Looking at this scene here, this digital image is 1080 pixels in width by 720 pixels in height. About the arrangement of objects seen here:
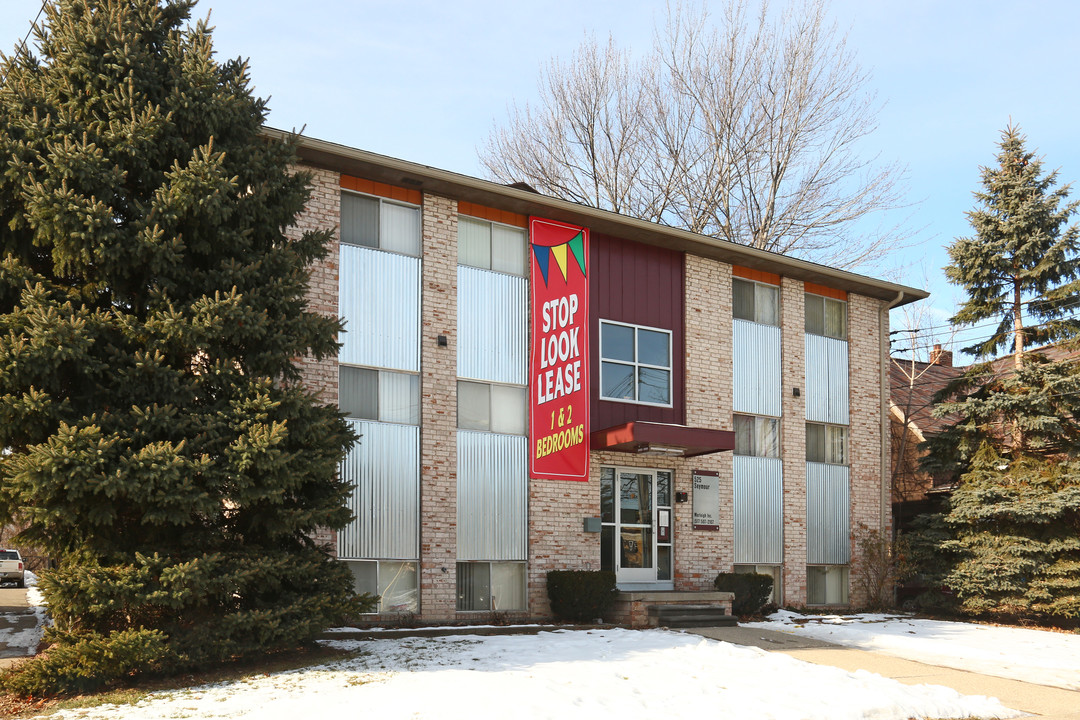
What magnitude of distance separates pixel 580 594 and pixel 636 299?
18.4 ft

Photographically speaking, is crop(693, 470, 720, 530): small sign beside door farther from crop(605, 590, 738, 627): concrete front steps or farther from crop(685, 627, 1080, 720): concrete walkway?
crop(685, 627, 1080, 720): concrete walkway

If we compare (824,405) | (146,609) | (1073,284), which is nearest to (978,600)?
(824,405)

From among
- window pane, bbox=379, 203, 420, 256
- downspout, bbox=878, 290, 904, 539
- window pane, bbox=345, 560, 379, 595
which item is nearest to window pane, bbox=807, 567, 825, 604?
downspout, bbox=878, 290, 904, 539

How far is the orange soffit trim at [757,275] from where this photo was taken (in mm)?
19484

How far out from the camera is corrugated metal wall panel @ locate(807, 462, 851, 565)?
1978cm

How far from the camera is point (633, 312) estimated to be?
17656 mm

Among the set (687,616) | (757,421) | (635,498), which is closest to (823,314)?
(757,421)

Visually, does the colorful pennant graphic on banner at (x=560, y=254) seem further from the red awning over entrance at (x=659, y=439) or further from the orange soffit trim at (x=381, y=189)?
the red awning over entrance at (x=659, y=439)

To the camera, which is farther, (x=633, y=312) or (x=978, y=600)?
(x=978, y=600)

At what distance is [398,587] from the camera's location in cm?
1440

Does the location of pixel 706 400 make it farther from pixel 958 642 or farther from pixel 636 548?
pixel 958 642

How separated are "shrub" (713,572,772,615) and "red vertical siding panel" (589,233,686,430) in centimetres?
305

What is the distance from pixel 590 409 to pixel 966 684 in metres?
7.37

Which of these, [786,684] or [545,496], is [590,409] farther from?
[786,684]
